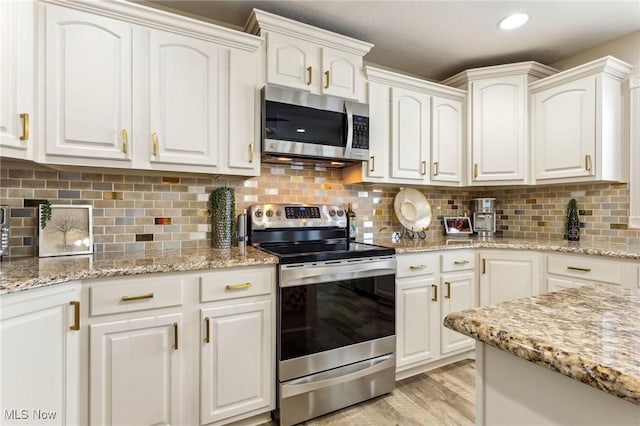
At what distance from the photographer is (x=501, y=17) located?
7.18 feet

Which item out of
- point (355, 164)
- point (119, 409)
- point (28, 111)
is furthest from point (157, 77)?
point (119, 409)

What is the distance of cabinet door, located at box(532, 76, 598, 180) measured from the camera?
2350 mm

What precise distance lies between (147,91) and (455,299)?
2436 millimetres

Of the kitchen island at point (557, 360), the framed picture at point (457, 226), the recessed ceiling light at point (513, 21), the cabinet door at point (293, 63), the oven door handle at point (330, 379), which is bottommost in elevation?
the oven door handle at point (330, 379)

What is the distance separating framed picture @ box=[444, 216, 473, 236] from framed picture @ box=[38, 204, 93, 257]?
2.79m

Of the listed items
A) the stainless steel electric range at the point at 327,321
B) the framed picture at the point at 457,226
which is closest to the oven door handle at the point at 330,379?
the stainless steel electric range at the point at 327,321

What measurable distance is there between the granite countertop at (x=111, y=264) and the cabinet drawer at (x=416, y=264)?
3.03 ft

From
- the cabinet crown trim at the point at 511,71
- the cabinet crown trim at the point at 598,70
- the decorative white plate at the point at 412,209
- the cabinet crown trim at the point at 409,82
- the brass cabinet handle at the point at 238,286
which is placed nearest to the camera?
the brass cabinet handle at the point at 238,286

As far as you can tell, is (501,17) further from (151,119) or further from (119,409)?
(119,409)

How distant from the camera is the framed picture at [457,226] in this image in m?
3.04

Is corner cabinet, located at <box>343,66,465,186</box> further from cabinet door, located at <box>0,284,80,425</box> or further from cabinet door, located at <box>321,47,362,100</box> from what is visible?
cabinet door, located at <box>0,284,80,425</box>

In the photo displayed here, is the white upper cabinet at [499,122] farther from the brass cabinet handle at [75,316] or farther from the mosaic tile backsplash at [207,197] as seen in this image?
the brass cabinet handle at [75,316]

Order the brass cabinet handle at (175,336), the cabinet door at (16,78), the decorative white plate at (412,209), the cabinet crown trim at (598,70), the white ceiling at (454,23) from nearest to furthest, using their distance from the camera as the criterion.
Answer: the cabinet door at (16,78) < the brass cabinet handle at (175,336) < the white ceiling at (454,23) < the cabinet crown trim at (598,70) < the decorative white plate at (412,209)

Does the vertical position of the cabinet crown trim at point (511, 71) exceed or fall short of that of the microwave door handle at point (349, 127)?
it exceeds it
